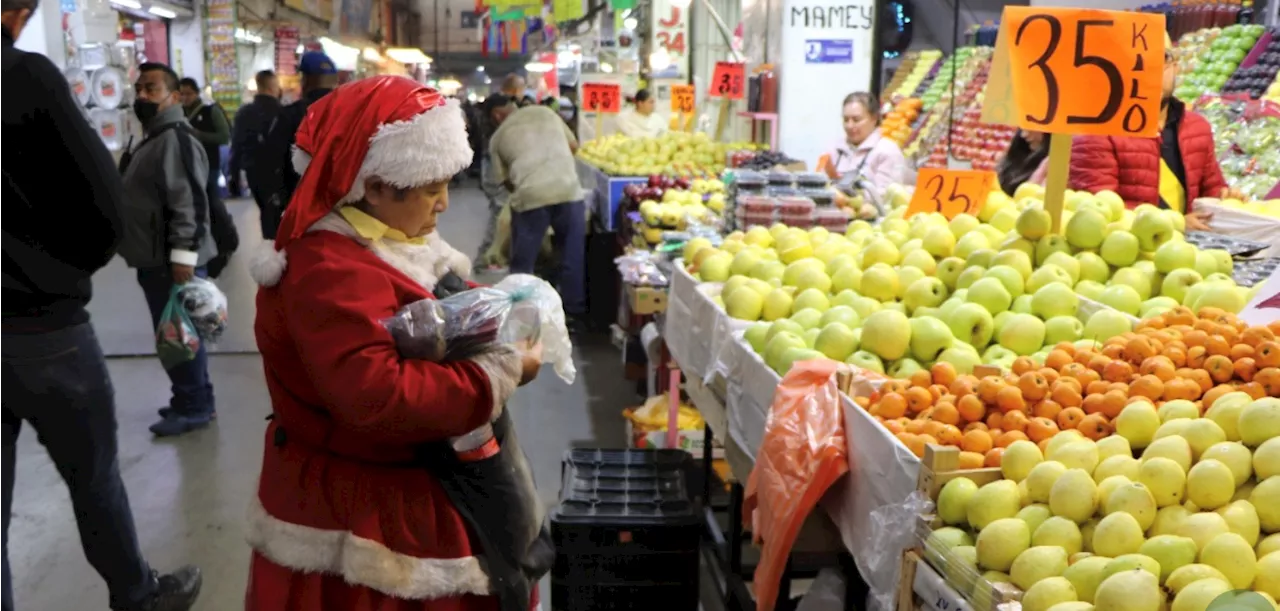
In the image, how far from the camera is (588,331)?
808 centimetres

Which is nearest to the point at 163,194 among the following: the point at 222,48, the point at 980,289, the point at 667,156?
the point at 980,289

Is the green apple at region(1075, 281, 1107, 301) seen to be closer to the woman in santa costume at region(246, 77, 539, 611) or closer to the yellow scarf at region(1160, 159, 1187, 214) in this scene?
the woman in santa costume at region(246, 77, 539, 611)

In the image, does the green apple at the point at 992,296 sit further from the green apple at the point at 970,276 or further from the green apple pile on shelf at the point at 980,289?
the green apple at the point at 970,276

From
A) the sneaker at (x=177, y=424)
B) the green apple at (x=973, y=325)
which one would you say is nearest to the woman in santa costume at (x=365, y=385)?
the green apple at (x=973, y=325)

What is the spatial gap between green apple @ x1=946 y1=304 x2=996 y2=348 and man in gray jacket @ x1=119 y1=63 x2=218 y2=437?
11.6ft

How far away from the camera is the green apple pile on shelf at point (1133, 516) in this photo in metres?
1.59

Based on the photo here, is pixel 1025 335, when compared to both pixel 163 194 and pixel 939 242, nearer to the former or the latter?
pixel 939 242

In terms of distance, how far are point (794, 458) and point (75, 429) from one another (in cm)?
192

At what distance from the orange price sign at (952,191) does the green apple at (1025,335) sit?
128cm

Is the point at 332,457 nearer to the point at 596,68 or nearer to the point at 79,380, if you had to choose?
the point at 79,380

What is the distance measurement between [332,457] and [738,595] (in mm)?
1843

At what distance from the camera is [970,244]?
3.36 meters

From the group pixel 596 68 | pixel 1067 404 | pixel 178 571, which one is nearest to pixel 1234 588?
pixel 1067 404

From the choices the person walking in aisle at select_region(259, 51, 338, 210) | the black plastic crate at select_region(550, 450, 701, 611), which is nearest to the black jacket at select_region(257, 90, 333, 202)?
the person walking in aisle at select_region(259, 51, 338, 210)
